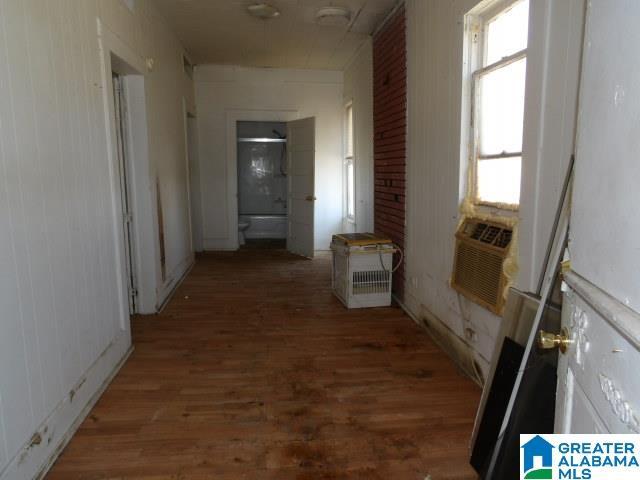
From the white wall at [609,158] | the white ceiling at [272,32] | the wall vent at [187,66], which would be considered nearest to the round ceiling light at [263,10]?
the white ceiling at [272,32]

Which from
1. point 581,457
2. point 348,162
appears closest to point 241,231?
point 348,162

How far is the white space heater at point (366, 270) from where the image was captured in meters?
4.23

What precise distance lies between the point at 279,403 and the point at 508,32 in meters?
2.47

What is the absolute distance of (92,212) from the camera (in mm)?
2629

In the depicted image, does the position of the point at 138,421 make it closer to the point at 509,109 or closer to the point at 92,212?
the point at 92,212

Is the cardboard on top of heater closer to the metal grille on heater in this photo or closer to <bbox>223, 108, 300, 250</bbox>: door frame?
the metal grille on heater

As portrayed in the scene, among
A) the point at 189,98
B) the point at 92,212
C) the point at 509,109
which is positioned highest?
the point at 189,98

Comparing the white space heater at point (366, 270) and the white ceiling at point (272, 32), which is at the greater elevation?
the white ceiling at point (272, 32)

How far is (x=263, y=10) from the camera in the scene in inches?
169

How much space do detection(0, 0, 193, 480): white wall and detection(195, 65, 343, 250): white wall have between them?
372 cm

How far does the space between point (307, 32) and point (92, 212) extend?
359 centimetres

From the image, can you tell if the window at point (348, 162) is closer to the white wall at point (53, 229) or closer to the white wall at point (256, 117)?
the white wall at point (256, 117)

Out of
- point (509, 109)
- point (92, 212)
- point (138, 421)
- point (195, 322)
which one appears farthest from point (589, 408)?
point (195, 322)

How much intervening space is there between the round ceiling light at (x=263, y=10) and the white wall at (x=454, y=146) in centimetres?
134
